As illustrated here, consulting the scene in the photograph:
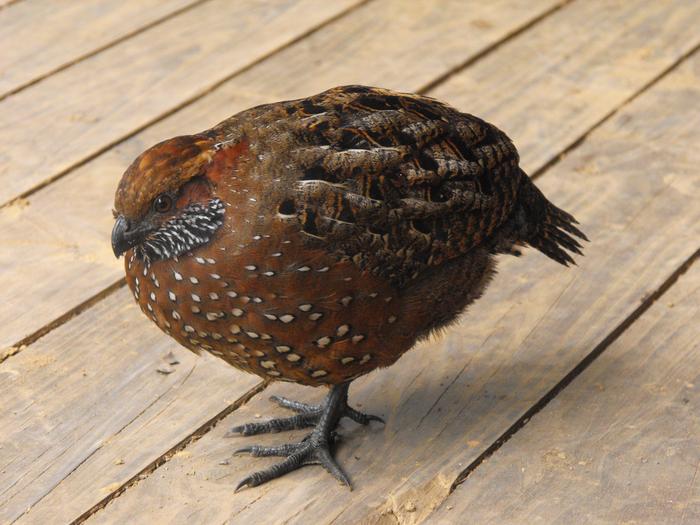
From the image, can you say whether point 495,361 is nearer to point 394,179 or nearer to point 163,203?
point 394,179

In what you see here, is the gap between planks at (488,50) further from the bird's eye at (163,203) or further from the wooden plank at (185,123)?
the bird's eye at (163,203)

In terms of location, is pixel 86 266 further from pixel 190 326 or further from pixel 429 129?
pixel 429 129

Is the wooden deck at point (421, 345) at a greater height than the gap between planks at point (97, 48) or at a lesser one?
lesser

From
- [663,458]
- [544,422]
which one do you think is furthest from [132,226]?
[663,458]

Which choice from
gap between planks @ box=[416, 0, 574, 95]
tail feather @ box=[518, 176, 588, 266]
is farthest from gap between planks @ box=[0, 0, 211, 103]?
tail feather @ box=[518, 176, 588, 266]

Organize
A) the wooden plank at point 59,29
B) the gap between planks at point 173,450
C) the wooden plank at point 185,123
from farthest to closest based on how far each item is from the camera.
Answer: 1. the wooden plank at point 59,29
2. the wooden plank at point 185,123
3. the gap between planks at point 173,450

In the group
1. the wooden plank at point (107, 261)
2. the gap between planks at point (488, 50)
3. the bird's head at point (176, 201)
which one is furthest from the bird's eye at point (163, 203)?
the gap between planks at point (488, 50)
